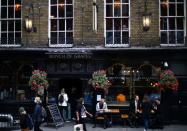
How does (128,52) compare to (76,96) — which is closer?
(128,52)

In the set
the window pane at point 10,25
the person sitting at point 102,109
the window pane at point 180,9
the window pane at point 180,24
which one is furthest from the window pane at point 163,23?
the window pane at point 10,25

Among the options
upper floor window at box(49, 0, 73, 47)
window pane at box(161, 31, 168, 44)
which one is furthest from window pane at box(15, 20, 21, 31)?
window pane at box(161, 31, 168, 44)

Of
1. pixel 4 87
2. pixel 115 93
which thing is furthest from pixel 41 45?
pixel 115 93

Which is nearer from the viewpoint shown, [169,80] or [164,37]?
[169,80]

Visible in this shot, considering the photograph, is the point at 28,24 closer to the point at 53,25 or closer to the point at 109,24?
the point at 53,25

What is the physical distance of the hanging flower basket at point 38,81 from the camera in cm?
2442

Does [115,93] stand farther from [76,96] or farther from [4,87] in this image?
[4,87]

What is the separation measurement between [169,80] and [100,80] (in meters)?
3.42

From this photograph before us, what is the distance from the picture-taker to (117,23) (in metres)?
25.3

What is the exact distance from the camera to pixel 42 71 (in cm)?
2509

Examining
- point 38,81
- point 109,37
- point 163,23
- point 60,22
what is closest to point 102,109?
point 38,81

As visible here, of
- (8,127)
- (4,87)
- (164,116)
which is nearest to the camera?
(8,127)

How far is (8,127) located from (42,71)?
4.60m

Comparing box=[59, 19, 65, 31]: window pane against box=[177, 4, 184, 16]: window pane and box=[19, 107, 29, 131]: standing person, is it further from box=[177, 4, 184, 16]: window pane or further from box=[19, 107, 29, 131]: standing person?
box=[19, 107, 29, 131]: standing person
